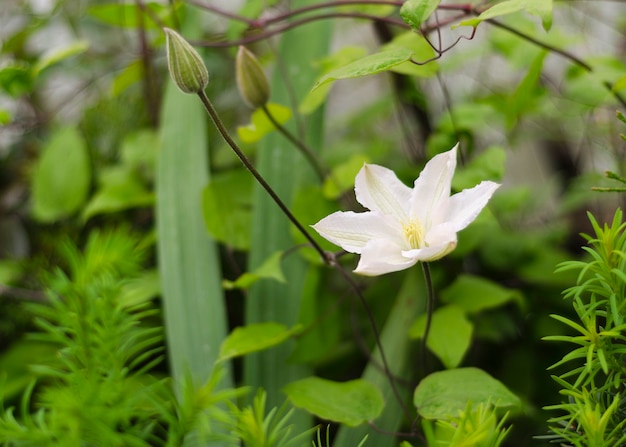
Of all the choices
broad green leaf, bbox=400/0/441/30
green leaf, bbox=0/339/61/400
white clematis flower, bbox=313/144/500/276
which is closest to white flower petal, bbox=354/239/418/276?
white clematis flower, bbox=313/144/500/276

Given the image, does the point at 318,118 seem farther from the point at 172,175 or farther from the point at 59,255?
the point at 59,255

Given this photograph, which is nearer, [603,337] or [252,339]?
[603,337]

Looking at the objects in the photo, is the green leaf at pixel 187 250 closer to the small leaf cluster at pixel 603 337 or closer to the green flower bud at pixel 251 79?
the green flower bud at pixel 251 79

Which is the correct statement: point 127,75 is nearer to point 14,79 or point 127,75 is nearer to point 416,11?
point 14,79

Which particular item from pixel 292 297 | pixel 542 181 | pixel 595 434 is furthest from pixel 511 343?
pixel 542 181

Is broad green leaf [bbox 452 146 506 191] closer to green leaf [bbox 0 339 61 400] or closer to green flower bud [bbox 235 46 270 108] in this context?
green flower bud [bbox 235 46 270 108]

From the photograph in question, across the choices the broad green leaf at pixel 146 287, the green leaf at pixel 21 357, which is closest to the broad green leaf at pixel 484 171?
the broad green leaf at pixel 146 287

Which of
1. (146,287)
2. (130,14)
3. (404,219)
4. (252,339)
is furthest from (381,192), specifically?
(130,14)
